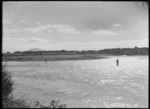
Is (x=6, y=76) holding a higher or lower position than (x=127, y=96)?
higher

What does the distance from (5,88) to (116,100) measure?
450 inches

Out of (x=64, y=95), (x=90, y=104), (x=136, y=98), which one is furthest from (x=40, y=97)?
(x=136, y=98)

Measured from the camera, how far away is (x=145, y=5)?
1428 cm

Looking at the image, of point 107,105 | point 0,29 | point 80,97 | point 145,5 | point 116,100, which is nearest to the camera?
point 0,29

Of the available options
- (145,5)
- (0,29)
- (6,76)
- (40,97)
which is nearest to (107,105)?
(40,97)

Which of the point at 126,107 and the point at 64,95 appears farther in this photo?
the point at 64,95

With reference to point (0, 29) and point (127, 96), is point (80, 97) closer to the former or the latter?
point (127, 96)

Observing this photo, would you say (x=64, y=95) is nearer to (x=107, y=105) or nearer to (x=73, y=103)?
(x=73, y=103)

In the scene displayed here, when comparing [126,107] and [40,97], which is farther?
[40,97]

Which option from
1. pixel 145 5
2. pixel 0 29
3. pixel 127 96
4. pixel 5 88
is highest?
pixel 145 5

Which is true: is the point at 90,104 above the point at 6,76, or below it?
below

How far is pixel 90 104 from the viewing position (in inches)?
935

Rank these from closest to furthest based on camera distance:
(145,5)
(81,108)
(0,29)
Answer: (0,29) → (145,5) → (81,108)

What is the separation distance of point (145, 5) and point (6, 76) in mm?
10620
